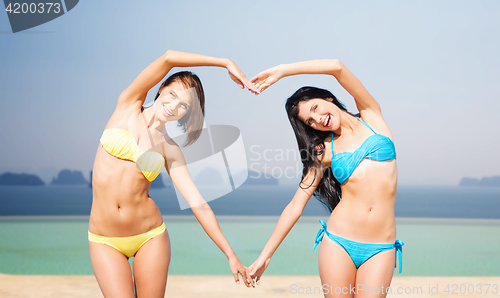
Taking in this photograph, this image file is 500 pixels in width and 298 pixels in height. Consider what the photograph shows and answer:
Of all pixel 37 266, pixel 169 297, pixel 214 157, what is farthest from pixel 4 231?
pixel 214 157

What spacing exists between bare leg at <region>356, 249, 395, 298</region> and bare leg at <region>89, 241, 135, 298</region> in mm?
1697

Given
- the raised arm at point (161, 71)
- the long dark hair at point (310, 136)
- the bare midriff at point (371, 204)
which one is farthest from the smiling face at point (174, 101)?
the bare midriff at point (371, 204)

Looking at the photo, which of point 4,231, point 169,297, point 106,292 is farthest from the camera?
point 4,231

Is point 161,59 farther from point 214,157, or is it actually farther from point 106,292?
point 106,292

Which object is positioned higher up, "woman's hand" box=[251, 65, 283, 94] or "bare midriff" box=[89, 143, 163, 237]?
"woman's hand" box=[251, 65, 283, 94]

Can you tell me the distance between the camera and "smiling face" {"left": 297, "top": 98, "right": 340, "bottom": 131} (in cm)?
302

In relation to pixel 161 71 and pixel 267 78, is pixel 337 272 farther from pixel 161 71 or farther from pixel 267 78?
pixel 161 71

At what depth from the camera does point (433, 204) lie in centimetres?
2317

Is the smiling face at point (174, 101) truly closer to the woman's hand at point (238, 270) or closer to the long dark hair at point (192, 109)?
the long dark hair at point (192, 109)

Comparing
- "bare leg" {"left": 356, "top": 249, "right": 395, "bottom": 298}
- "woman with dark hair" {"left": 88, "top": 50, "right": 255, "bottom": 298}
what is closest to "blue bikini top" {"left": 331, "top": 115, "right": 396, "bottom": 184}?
"bare leg" {"left": 356, "top": 249, "right": 395, "bottom": 298}

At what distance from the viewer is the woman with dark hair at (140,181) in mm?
2875

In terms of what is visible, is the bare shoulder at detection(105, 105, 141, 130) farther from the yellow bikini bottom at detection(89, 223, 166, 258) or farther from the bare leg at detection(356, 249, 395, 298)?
the bare leg at detection(356, 249, 395, 298)

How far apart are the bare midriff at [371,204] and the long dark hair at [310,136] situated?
13.0 inches

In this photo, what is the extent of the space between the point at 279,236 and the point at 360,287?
72cm
